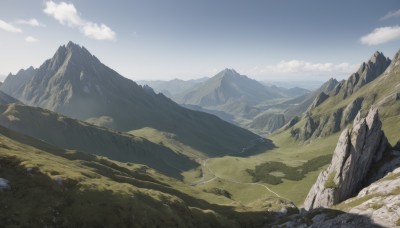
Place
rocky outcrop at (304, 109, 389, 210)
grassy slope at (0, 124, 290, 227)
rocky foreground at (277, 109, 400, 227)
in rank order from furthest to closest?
rocky outcrop at (304, 109, 389, 210) < rocky foreground at (277, 109, 400, 227) < grassy slope at (0, 124, 290, 227)

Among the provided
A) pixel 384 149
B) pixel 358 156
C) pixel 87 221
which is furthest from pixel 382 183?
pixel 87 221

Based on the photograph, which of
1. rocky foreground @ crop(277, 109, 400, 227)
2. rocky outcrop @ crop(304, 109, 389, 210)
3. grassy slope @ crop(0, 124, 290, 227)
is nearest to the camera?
grassy slope @ crop(0, 124, 290, 227)

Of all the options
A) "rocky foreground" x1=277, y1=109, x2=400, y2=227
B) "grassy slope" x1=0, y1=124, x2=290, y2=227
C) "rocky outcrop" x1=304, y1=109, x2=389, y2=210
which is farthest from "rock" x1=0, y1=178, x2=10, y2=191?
"rocky outcrop" x1=304, y1=109, x2=389, y2=210

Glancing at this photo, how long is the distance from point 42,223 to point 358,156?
7145 cm

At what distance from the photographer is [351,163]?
7619 cm

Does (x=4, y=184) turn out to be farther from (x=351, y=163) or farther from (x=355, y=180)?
(x=355, y=180)

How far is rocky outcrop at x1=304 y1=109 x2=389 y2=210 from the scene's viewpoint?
75.6 metres

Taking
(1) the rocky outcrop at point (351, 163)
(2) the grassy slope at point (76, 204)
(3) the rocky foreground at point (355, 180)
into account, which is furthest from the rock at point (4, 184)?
(1) the rocky outcrop at point (351, 163)

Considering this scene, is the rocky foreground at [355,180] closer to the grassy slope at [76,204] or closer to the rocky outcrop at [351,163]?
the rocky outcrop at [351,163]

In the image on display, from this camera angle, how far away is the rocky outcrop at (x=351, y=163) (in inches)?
2977

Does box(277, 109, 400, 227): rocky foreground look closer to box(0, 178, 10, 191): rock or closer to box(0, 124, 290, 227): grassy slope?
box(0, 124, 290, 227): grassy slope

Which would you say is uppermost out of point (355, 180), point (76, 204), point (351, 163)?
point (351, 163)

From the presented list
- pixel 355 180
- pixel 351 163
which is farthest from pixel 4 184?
pixel 355 180

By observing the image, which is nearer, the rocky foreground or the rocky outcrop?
the rocky foreground
